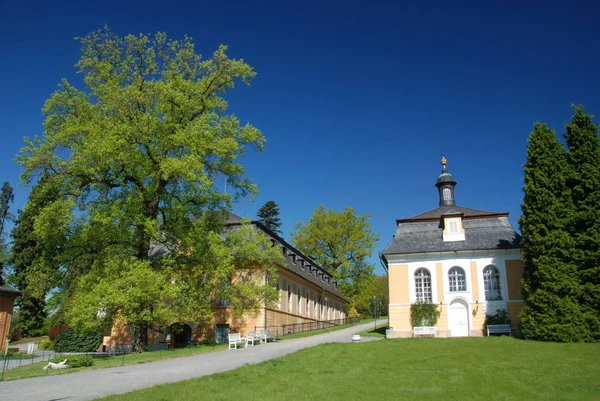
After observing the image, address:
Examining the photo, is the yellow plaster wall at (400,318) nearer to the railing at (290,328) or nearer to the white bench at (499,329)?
the white bench at (499,329)

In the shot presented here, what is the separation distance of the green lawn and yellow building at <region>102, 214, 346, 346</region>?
1163 cm

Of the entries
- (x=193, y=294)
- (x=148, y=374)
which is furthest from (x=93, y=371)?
(x=193, y=294)

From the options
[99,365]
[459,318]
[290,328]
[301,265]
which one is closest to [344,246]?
[301,265]

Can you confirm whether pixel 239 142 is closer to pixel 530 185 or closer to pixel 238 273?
pixel 238 273

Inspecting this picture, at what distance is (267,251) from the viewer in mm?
25812

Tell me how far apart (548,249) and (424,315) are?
25.2 ft

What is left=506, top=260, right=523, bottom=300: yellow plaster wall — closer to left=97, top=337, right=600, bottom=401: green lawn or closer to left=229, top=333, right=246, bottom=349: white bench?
left=97, top=337, right=600, bottom=401: green lawn

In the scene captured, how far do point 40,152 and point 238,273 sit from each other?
13303 mm

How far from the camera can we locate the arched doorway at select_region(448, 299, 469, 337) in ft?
85.4

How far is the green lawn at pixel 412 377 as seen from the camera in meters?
9.73

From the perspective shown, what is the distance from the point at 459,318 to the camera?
26359mm

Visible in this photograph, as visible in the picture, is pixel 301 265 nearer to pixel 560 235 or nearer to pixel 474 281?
pixel 474 281

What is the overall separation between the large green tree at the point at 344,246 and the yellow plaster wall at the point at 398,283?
2565 cm

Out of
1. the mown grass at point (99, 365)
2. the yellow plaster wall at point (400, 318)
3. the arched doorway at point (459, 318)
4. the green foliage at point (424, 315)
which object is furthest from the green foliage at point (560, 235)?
the mown grass at point (99, 365)
